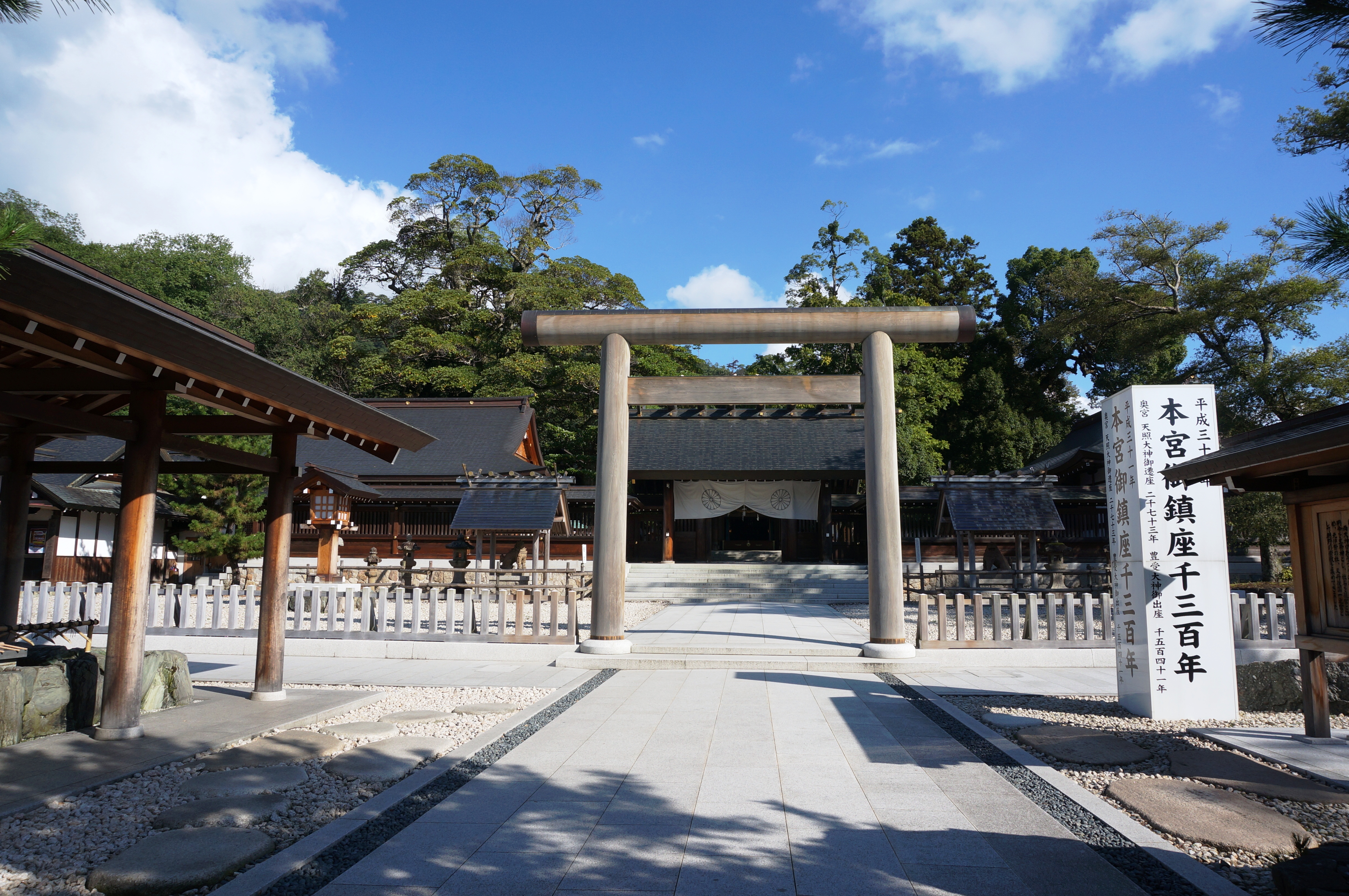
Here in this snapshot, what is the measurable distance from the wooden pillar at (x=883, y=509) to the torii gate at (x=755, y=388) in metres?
0.01

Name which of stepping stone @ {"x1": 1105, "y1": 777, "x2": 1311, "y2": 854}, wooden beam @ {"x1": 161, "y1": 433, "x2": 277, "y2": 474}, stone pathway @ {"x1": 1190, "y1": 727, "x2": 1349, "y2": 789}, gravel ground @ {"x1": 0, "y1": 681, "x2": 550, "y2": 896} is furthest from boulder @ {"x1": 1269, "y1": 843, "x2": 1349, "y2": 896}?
wooden beam @ {"x1": 161, "y1": 433, "x2": 277, "y2": 474}

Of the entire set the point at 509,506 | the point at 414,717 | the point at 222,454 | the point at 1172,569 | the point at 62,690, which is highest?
the point at 509,506

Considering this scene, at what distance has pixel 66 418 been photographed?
4945 mm

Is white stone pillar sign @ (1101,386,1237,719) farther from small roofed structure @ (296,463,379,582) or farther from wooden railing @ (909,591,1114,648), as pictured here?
small roofed structure @ (296,463,379,582)

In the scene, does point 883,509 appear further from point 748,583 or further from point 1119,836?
point 748,583

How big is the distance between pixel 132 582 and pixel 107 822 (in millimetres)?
1916

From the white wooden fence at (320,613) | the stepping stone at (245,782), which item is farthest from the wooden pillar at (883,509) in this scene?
the stepping stone at (245,782)

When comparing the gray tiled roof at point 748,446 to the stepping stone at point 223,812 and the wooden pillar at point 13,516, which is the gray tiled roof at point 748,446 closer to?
the wooden pillar at point 13,516

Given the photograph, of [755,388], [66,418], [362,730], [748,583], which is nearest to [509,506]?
[755,388]

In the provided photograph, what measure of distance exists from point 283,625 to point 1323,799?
739 centimetres

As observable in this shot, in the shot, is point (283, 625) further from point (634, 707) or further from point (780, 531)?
point (780, 531)

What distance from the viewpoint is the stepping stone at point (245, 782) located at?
14.1 ft

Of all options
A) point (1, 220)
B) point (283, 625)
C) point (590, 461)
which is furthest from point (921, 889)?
point (590, 461)

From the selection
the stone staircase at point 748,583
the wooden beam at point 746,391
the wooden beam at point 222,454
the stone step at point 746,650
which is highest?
the wooden beam at point 746,391
